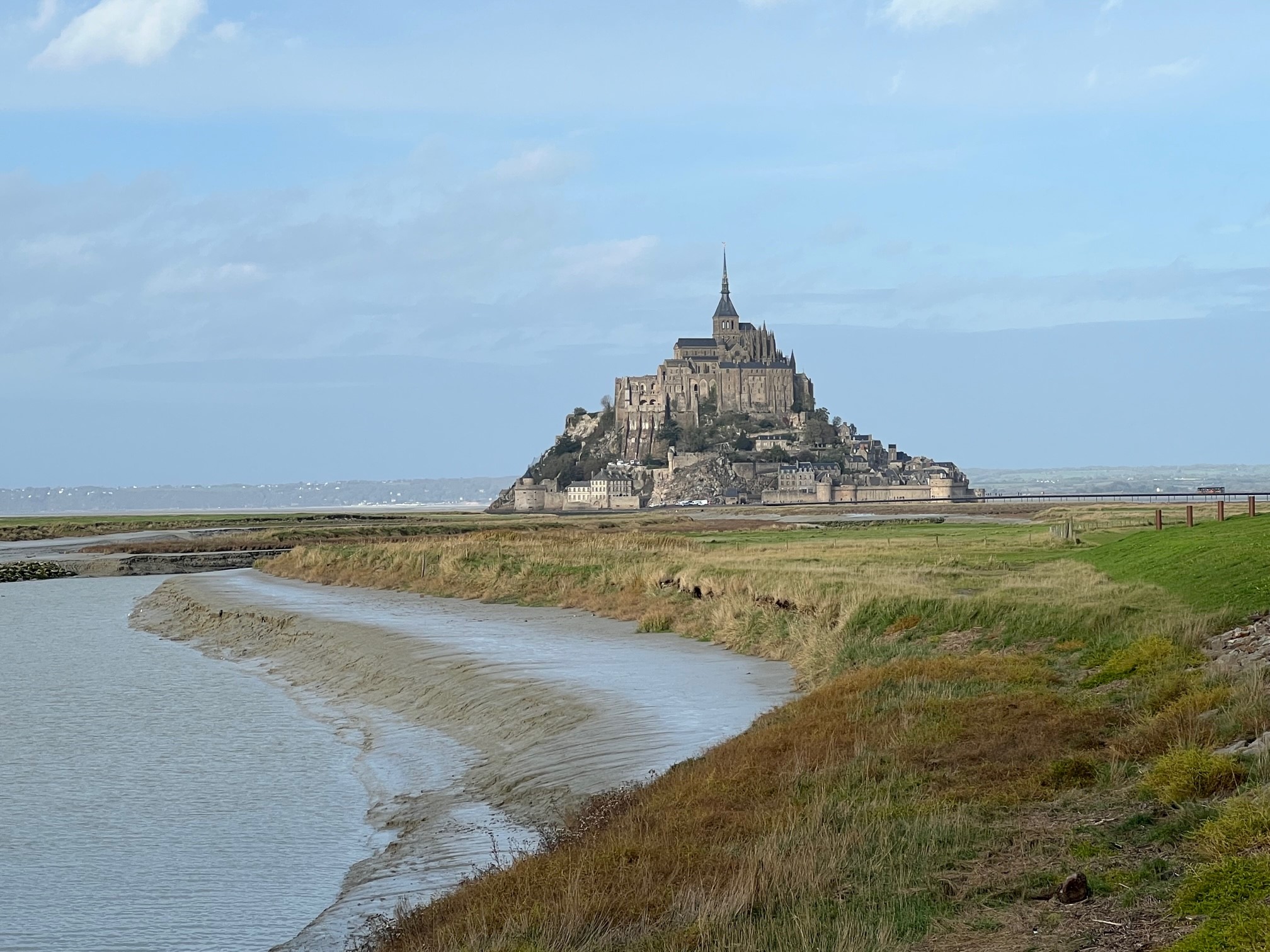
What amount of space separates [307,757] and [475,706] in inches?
116

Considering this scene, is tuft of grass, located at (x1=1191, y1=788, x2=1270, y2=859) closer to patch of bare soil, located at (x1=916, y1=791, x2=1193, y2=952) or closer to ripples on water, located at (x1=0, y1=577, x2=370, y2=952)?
patch of bare soil, located at (x1=916, y1=791, x2=1193, y2=952)

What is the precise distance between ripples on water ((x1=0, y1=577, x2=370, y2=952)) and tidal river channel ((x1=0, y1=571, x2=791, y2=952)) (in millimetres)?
36

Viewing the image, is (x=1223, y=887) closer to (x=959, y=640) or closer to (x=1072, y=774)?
(x=1072, y=774)

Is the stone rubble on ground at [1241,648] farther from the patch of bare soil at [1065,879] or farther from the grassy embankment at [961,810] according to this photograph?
the patch of bare soil at [1065,879]

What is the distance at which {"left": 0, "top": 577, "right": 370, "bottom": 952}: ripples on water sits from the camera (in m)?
11.4

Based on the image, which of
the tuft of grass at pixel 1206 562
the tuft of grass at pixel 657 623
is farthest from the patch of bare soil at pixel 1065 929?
the tuft of grass at pixel 657 623

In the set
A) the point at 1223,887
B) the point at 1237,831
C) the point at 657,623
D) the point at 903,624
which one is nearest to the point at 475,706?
the point at 903,624

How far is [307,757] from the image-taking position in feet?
60.4

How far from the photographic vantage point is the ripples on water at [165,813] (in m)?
11.4

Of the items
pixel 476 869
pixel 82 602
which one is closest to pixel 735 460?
pixel 82 602

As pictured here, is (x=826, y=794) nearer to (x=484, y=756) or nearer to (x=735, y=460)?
(x=484, y=756)

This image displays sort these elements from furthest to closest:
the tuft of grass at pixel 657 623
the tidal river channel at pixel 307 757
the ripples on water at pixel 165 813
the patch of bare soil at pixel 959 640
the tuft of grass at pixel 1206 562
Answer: the tuft of grass at pixel 657 623, the patch of bare soil at pixel 959 640, the tuft of grass at pixel 1206 562, the tidal river channel at pixel 307 757, the ripples on water at pixel 165 813

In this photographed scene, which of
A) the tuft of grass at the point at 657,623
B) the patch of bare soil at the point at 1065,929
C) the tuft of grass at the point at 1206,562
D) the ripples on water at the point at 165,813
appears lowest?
the ripples on water at the point at 165,813

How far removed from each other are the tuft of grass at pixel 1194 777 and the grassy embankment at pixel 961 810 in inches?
0.7
